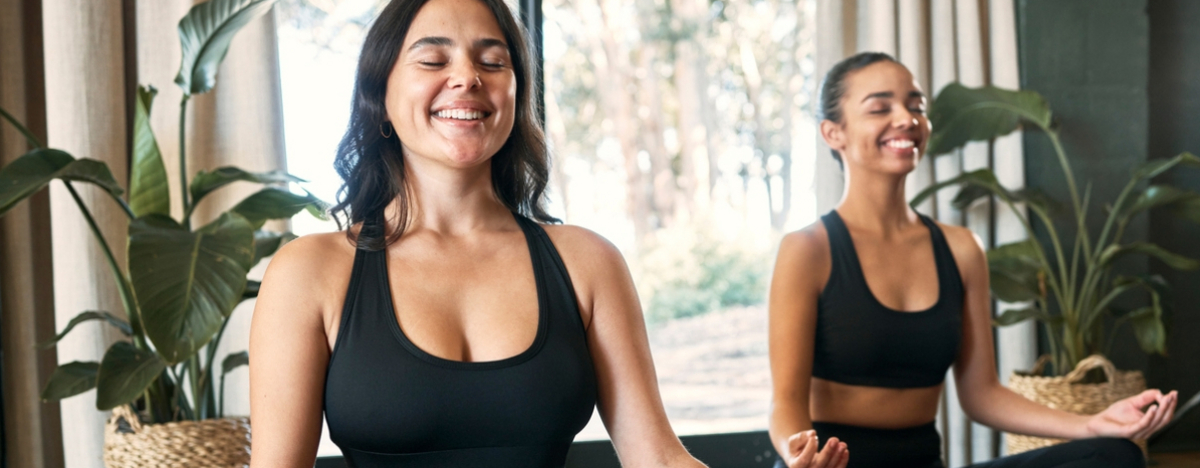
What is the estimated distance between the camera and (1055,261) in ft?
9.68

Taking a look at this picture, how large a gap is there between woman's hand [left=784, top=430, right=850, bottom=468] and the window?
347cm

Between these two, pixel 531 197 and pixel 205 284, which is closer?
pixel 531 197

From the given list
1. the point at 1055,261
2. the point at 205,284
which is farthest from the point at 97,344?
the point at 1055,261

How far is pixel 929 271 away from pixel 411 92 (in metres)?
1.18

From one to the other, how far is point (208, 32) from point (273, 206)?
38cm

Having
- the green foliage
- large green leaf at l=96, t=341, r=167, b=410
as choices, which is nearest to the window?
the green foliage

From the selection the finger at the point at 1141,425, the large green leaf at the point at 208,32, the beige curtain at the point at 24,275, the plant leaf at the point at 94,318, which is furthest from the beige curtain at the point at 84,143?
the finger at the point at 1141,425

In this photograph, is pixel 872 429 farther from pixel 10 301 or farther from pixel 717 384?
pixel 717 384

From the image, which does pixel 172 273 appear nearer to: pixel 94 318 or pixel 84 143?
pixel 94 318

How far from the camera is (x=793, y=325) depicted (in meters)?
1.77

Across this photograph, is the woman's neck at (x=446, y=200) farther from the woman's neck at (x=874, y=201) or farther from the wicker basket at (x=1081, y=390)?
the wicker basket at (x=1081, y=390)

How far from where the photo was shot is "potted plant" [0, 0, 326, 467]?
5.08 feet

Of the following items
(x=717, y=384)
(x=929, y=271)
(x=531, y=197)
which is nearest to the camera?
(x=531, y=197)

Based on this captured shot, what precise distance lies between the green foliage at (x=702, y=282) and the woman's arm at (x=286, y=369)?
12.9 ft
